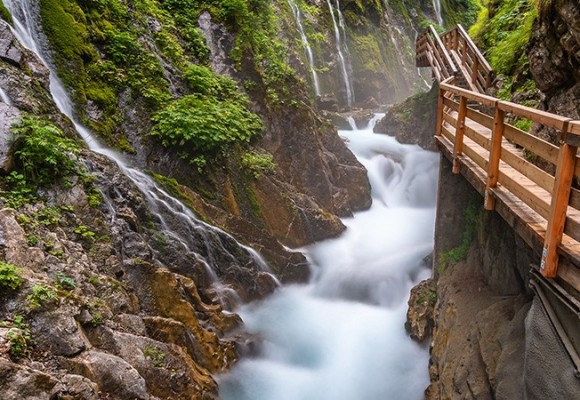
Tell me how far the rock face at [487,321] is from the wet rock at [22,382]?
4.33 metres

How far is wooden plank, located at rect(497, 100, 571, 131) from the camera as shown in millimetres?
3471

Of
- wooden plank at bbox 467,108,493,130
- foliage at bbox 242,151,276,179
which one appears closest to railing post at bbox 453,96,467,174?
wooden plank at bbox 467,108,493,130

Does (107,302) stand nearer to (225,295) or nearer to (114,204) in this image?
(114,204)

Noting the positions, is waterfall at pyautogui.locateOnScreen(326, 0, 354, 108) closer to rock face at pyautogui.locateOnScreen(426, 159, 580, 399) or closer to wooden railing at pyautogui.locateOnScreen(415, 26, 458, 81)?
wooden railing at pyautogui.locateOnScreen(415, 26, 458, 81)

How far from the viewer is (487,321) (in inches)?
222

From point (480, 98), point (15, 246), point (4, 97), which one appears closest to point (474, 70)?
point (480, 98)

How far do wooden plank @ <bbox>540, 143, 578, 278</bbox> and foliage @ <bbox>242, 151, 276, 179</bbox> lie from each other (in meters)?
7.53

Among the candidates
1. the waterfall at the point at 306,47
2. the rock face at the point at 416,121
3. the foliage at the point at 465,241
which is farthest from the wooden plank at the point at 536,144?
the waterfall at the point at 306,47

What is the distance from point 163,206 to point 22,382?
4.47 metres

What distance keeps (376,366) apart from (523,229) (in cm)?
450

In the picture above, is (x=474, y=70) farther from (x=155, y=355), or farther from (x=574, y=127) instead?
(x=155, y=355)

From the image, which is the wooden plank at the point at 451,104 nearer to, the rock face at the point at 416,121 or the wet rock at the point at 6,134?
the wet rock at the point at 6,134

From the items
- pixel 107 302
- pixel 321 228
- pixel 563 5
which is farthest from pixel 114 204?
pixel 563 5

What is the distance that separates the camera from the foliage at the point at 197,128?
943 centimetres
